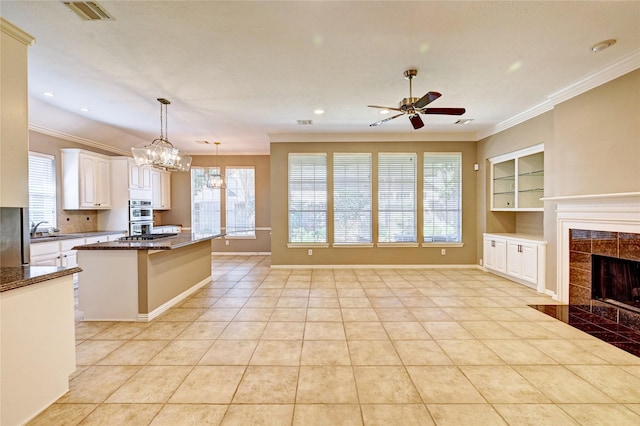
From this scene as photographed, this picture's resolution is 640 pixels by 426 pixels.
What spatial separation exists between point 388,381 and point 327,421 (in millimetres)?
659

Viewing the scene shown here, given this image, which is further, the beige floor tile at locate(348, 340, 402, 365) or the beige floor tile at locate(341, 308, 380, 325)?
the beige floor tile at locate(341, 308, 380, 325)

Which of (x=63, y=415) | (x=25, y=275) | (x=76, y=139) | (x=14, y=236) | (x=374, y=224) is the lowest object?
(x=63, y=415)

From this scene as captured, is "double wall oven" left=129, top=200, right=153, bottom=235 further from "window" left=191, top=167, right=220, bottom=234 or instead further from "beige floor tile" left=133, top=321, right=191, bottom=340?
"beige floor tile" left=133, top=321, right=191, bottom=340

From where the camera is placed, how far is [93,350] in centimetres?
284

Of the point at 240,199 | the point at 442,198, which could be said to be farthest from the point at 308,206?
the point at 442,198

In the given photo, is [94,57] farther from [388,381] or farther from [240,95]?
[388,381]

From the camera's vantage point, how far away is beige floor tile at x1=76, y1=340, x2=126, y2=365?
2648 mm

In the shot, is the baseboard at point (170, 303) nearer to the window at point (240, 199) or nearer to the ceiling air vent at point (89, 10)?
the ceiling air vent at point (89, 10)

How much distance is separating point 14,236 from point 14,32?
1546 mm

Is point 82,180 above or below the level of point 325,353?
above

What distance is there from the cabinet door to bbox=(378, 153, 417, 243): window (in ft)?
6.83

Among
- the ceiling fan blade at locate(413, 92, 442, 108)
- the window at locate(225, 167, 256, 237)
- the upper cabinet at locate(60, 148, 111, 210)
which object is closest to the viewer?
the ceiling fan blade at locate(413, 92, 442, 108)

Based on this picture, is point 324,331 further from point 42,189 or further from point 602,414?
point 42,189

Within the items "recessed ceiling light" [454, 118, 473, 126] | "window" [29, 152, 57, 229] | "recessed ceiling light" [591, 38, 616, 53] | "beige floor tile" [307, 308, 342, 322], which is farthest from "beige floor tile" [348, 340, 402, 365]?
"window" [29, 152, 57, 229]
